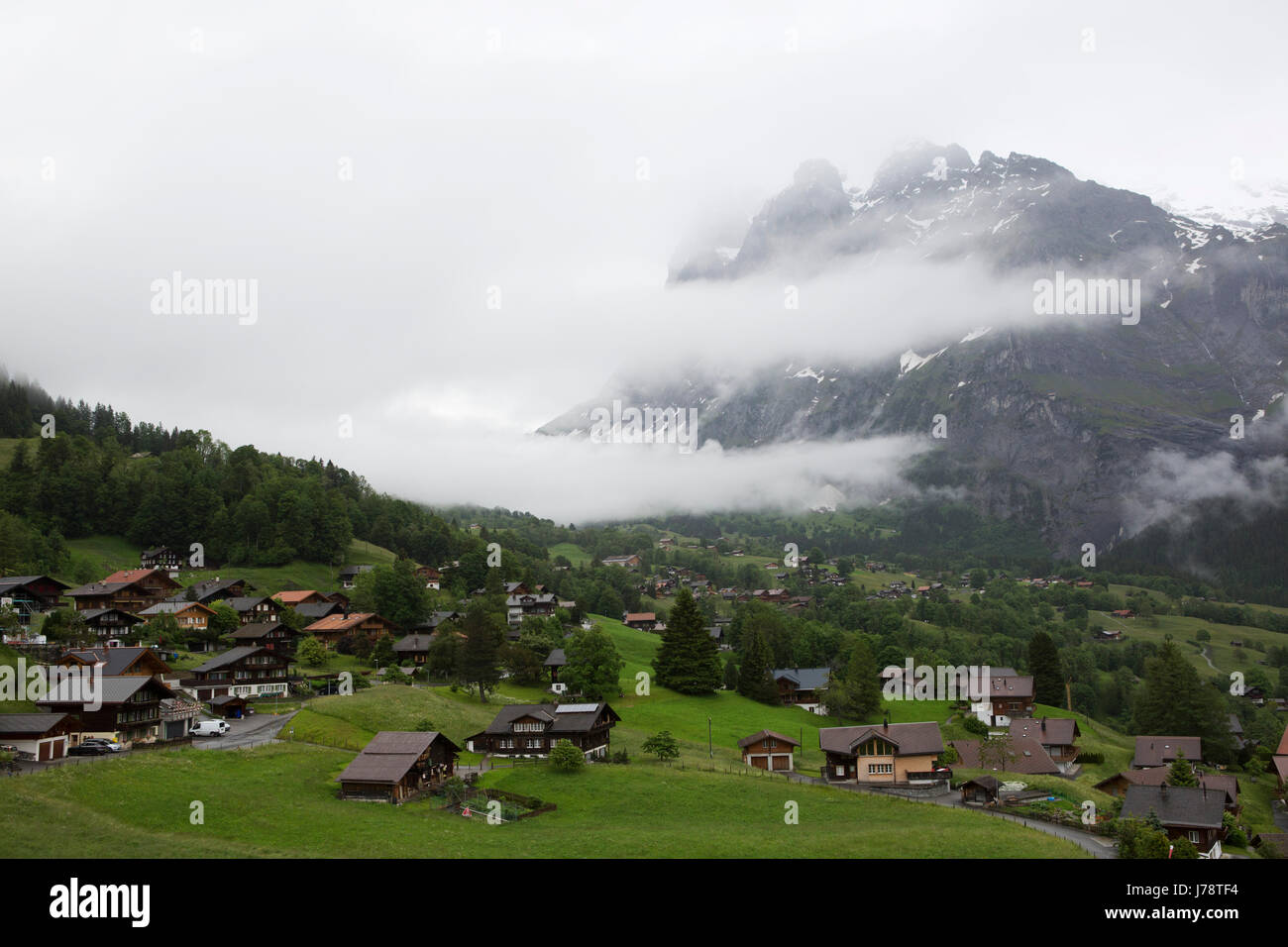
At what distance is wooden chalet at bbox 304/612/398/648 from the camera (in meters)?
99.6

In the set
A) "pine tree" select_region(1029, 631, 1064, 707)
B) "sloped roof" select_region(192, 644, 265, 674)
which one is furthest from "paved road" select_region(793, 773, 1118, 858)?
"sloped roof" select_region(192, 644, 265, 674)

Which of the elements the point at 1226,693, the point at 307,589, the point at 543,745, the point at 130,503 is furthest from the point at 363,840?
the point at 1226,693

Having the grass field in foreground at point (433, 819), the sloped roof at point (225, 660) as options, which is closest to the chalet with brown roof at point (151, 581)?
the sloped roof at point (225, 660)

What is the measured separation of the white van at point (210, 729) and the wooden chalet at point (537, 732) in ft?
61.2

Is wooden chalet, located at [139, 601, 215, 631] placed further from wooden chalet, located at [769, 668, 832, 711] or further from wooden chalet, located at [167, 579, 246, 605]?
wooden chalet, located at [769, 668, 832, 711]

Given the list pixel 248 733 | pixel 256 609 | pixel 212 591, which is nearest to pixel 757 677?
pixel 248 733

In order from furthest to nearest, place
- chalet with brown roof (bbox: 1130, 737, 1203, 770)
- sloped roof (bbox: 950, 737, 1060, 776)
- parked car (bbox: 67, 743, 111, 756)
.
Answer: chalet with brown roof (bbox: 1130, 737, 1203, 770), sloped roof (bbox: 950, 737, 1060, 776), parked car (bbox: 67, 743, 111, 756)

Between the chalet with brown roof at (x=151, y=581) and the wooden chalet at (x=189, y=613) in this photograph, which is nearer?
the wooden chalet at (x=189, y=613)

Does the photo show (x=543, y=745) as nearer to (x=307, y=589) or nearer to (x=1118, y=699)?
(x=307, y=589)

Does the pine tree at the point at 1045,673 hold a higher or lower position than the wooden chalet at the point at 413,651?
lower

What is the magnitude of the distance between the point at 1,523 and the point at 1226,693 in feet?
611

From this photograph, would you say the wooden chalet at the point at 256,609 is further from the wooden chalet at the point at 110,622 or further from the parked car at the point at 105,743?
the parked car at the point at 105,743

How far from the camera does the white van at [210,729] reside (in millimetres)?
62281

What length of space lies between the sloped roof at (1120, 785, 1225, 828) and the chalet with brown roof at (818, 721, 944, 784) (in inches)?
595
